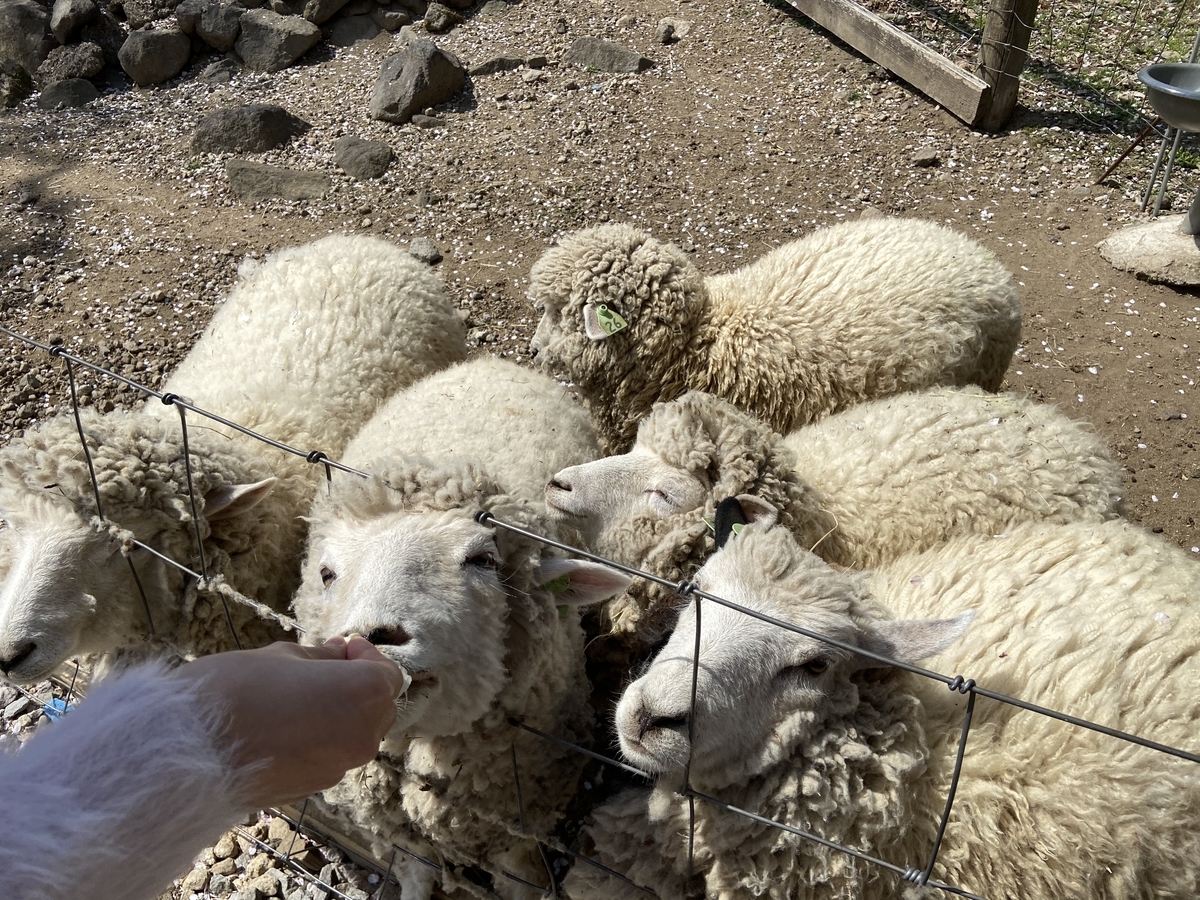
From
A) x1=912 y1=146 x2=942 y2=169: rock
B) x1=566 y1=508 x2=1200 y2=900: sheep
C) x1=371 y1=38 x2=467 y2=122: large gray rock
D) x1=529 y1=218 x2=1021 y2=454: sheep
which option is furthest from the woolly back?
x1=371 y1=38 x2=467 y2=122: large gray rock

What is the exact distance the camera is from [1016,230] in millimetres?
6012

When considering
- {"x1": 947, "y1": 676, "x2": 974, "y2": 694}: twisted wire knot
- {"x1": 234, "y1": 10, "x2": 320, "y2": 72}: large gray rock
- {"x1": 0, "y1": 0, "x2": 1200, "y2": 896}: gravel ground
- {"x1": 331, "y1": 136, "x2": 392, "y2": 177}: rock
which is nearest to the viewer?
{"x1": 947, "y1": 676, "x2": 974, "y2": 694}: twisted wire knot

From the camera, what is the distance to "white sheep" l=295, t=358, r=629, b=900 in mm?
1970

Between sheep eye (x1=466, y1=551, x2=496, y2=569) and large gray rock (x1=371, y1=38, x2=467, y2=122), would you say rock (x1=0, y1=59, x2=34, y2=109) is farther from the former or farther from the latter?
sheep eye (x1=466, y1=551, x2=496, y2=569)

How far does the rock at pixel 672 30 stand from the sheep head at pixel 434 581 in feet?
24.2

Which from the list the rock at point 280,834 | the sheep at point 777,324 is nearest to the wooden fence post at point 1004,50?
the sheep at point 777,324

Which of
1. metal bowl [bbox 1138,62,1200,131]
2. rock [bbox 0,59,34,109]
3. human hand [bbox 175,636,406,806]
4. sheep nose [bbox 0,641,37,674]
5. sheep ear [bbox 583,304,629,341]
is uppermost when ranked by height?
human hand [bbox 175,636,406,806]

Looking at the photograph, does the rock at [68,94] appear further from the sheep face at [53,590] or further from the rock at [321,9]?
the sheep face at [53,590]

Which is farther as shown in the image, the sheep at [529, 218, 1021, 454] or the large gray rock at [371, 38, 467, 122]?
the large gray rock at [371, 38, 467, 122]

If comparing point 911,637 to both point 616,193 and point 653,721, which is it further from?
point 616,193

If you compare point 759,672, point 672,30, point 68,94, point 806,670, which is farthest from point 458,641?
point 68,94

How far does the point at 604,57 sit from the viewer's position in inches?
320

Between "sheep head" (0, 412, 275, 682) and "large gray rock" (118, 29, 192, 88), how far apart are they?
8207 mm

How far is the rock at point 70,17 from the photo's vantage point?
9.65 metres
